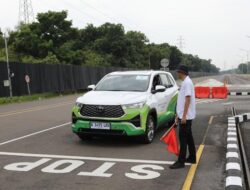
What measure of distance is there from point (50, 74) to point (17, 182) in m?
29.5

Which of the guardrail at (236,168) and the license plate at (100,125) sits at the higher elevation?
the license plate at (100,125)

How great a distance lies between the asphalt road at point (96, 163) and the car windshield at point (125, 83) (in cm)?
127

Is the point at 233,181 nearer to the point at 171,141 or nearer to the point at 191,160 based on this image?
the point at 191,160

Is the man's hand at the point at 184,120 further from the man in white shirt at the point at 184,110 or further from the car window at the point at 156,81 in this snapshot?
the car window at the point at 156,81

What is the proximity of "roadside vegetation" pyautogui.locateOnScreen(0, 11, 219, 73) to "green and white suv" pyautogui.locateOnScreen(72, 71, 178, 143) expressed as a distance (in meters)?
30.6

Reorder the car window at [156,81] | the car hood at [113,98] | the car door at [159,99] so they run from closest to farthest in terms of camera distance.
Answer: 1. the car hood at [113,98]
2. the car door at [159,99]
3. the car window at [156,81]

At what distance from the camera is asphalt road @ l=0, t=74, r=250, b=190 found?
6.56 m

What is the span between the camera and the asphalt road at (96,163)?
656 cm

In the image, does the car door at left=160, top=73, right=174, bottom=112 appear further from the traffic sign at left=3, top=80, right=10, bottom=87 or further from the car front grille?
the traffic sign at left=3, top=80, right=10, bottom=87

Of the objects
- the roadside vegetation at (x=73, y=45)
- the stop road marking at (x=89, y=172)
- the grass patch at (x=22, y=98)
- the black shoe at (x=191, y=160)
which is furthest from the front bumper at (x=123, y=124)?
the roadside vegetation at (x=73, y=45)

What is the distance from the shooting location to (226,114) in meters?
16.6

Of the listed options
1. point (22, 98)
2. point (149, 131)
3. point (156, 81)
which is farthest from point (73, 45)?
point (149, 131)

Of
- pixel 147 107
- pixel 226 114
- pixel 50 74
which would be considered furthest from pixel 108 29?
pixel 147 107

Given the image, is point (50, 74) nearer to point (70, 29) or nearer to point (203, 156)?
point (70, 29)
